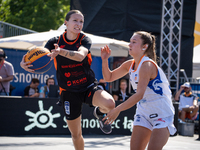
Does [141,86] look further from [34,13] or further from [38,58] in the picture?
[34,13]

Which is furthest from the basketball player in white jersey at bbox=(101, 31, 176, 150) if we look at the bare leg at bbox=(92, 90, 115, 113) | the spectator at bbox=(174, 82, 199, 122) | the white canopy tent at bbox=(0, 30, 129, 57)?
the spectator at bbox=(174, 82, 199, 122)

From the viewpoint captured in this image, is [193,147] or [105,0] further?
[105,0]

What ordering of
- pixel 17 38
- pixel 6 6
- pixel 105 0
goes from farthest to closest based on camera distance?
pixel 6 6 → pixel 105 0 → pixel 17 38

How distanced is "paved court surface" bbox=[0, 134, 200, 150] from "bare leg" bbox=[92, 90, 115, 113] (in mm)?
2443

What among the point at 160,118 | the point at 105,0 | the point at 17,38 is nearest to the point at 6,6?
the point at 105,0

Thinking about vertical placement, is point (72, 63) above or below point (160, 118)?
above

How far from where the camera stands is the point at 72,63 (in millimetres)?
4473

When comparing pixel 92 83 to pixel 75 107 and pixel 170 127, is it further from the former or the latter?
pixel 170 127

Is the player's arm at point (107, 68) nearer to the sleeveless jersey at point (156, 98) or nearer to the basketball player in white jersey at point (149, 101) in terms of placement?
the basketball player in white jersey at point (149, 101)

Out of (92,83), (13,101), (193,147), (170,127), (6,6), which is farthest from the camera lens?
(6,6)

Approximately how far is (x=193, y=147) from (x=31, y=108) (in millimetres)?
4220

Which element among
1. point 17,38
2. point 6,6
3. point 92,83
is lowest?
point 92,83

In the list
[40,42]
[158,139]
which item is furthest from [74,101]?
[40,42]

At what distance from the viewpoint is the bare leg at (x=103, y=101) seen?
13.4 ft
